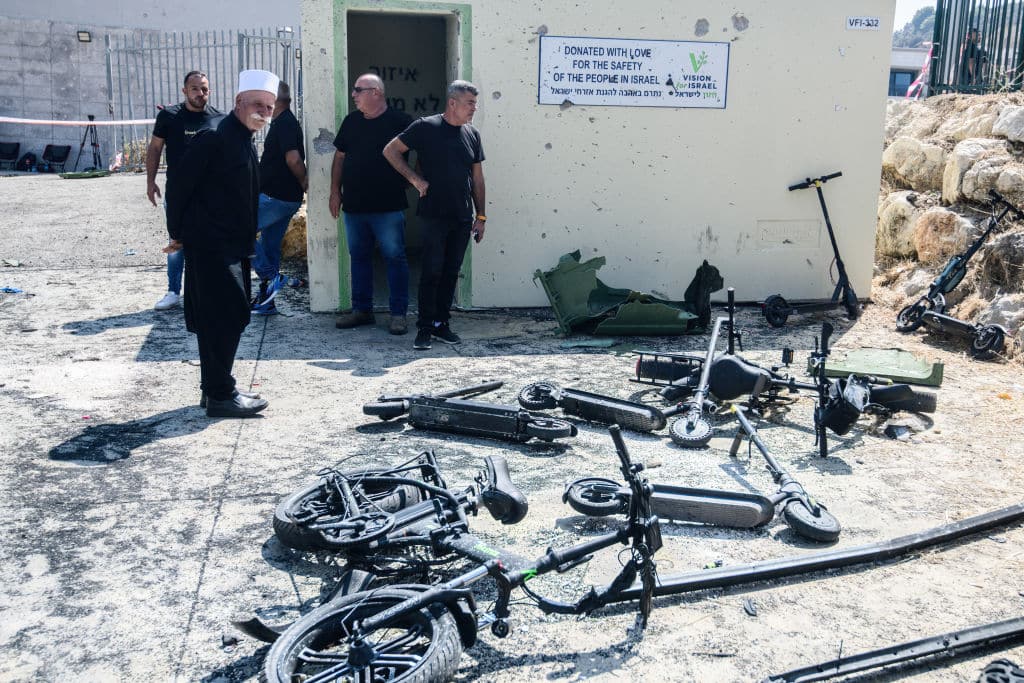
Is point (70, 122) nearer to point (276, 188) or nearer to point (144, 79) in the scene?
point (144, 79)

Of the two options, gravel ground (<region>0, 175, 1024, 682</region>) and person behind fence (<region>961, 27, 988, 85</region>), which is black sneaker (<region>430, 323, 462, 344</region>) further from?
person behind fence (<region>961, 27, 988, 85</region>)

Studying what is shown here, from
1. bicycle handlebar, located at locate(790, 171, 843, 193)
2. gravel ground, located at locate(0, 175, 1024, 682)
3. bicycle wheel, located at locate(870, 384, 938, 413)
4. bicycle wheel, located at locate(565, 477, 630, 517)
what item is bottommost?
gravel ground, located at locate(0, 175, 1024, 682)

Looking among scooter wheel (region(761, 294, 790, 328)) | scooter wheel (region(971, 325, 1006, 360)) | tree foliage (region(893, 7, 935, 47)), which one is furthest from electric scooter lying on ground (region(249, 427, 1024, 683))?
tree foliage (region(893, 7, 935, 47))

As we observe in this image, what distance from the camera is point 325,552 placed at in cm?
402

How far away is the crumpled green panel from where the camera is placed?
793 cm

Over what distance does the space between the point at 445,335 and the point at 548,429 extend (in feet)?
8.89

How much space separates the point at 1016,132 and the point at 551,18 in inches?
192

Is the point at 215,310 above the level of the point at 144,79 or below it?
below

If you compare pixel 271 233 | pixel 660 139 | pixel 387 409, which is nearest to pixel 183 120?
pixel 271 233

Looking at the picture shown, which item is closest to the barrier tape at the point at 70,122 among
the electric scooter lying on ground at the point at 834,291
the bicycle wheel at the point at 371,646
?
the electric scooter lying on ground at the point at 834,291

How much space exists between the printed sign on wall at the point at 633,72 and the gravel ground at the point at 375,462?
2.21 meters

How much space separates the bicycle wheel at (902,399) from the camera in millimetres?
5721

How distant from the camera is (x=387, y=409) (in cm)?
557

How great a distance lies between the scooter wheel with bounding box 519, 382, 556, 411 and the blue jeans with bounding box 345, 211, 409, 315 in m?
2.16
